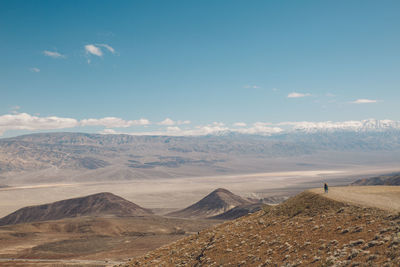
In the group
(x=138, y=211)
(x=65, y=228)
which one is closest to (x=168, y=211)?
(x=138, y=211)

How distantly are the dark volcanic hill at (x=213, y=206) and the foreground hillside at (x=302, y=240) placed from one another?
12493 cm

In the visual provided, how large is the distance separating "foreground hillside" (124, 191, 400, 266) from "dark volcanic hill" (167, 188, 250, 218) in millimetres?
124925

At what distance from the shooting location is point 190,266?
927 inches

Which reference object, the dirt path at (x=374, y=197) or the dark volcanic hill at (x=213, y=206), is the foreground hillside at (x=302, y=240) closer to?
the dirt path at (x=374, y=197)

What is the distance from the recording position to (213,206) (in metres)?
164

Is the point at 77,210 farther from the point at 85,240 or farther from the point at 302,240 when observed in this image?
the point at 302,240

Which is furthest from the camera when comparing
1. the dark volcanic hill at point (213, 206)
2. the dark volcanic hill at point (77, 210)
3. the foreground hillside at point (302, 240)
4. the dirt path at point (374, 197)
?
the dark volcanic hill at point (213, 206)

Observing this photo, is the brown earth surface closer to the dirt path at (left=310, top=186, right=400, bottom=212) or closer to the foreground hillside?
the foreground hillside

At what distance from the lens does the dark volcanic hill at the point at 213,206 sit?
156 m

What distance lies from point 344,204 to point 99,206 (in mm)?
151463

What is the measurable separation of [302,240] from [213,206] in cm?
14652

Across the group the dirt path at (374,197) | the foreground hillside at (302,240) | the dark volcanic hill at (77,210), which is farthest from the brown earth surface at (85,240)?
the dark volcanic hill at (77,210)

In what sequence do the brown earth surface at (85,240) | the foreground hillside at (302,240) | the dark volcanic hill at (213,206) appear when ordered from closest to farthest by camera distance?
the foreground hillside at (302,240), the brown earth surface at (85,240), the dark volcanic hill at (213,206)

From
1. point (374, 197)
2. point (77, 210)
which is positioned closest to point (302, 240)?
point (374, 197)
